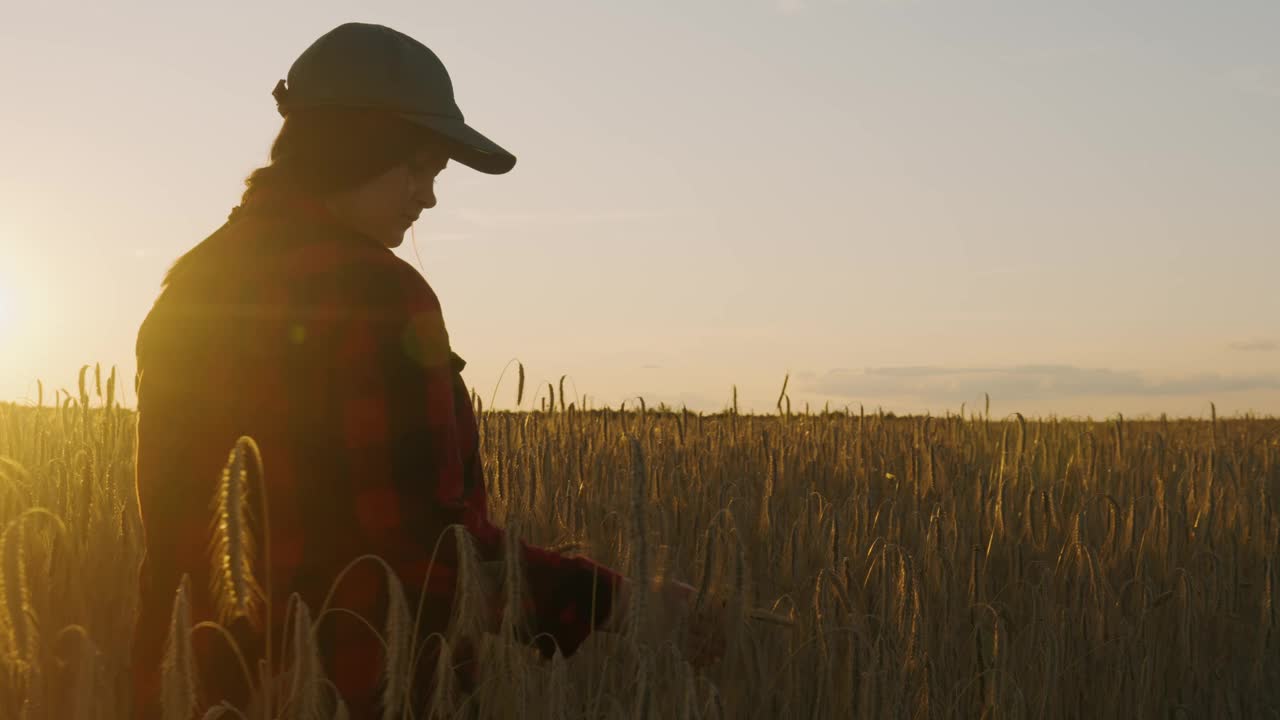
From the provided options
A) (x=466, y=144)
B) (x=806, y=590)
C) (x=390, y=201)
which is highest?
(x=466, y=144)

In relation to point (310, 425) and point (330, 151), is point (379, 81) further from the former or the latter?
point (310, 425)

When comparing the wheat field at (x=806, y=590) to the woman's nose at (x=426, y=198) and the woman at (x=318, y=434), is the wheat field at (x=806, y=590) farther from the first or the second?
the woman's nose at (x=426, y=198)

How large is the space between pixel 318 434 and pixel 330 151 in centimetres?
61

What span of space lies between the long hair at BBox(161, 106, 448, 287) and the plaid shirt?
0.39 ft

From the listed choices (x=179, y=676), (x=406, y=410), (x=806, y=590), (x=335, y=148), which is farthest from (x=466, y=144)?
(x=806, y=590)

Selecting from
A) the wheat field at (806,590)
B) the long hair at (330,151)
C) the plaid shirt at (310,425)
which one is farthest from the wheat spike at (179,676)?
the long hair at (330,151)

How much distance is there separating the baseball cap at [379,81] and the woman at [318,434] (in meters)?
0.17

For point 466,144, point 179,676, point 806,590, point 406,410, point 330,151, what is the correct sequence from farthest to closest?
point 806,590 → point 466,144 → point 330,151 → point 406,410 → point 179,676

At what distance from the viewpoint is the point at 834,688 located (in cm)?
251

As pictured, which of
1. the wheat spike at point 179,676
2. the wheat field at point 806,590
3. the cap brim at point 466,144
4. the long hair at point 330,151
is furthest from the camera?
the cap brim at point 466,144

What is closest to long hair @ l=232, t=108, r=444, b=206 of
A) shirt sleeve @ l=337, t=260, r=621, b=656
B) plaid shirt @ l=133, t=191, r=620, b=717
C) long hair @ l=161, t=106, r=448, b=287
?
long hair @ l=161, t=106, r=448, b=287

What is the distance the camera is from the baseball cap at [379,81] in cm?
206

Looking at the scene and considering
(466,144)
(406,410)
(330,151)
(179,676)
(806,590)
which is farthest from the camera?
(806,590)

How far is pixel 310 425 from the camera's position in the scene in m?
1.67
